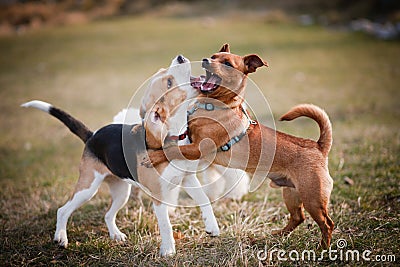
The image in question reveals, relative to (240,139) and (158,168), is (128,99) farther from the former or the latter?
(240,139)

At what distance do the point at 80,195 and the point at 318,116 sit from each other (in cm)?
256

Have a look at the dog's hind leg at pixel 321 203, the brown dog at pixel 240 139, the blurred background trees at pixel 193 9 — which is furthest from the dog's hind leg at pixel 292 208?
the blurred background trees at pixel 193 9

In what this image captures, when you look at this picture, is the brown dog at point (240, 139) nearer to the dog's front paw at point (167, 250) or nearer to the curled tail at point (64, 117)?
the dog's front paw at point (167, 250)

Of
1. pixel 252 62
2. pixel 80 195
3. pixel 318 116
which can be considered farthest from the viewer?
pixel 80 195

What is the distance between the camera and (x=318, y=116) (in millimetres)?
4098

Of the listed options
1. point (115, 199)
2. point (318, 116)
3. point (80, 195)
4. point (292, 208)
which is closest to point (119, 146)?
point (80, 195)

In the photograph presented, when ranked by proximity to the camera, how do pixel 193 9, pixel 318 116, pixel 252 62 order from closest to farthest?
pixel 318 116
pixel 252 62
pixel 193 9

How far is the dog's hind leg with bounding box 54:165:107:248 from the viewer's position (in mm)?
4637

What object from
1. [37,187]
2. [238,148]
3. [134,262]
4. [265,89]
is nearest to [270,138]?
[238,148]

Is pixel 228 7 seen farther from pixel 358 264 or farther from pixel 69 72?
pixel 358 264

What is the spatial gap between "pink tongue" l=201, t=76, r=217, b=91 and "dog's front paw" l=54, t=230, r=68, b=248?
85.3 inches

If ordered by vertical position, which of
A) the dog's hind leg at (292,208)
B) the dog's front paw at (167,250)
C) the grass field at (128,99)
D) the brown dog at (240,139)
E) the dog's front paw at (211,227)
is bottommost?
the grass field at (128,99)

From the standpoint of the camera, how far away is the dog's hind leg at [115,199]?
4.90 meters

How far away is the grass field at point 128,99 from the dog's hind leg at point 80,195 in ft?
0.39
